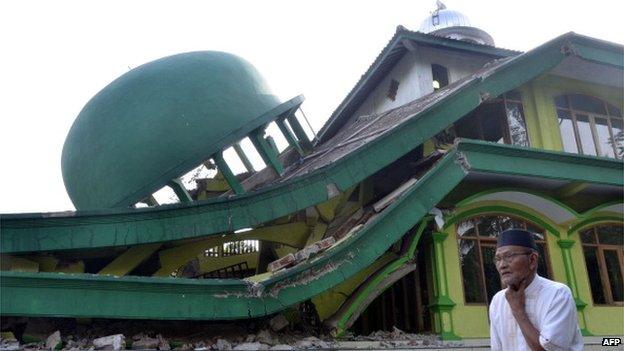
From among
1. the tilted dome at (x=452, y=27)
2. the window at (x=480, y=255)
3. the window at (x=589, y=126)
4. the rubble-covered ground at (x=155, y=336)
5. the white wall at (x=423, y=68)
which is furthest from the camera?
the tilted dome at (x=452, y=27)

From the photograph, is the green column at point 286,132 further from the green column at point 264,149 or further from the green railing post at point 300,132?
the green column at point 264,149

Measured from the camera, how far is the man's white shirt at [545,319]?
2.36 meters

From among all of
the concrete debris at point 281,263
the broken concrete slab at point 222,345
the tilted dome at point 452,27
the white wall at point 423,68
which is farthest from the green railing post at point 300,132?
the tilted dome at point 452,27

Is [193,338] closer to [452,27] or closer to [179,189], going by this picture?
[179,189]

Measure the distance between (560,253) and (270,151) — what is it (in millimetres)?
6386

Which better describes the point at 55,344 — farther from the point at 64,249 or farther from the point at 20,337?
the point at 64,249

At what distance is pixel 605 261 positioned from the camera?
11.1 metres

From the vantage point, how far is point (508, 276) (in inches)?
102

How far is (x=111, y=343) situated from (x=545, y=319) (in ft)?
15.3

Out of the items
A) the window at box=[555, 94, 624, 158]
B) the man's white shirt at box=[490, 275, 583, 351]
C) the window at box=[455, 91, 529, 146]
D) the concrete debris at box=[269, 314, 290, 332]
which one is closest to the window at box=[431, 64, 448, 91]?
the window at box=[455, 91, 529, 146]

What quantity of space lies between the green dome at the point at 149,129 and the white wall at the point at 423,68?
6.07 meters

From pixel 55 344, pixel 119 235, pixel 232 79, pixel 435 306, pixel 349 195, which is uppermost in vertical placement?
pixel 232 79

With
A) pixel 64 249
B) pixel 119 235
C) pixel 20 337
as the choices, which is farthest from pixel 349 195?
pixel 20 337

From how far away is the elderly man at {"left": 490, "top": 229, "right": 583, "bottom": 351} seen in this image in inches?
93.5
